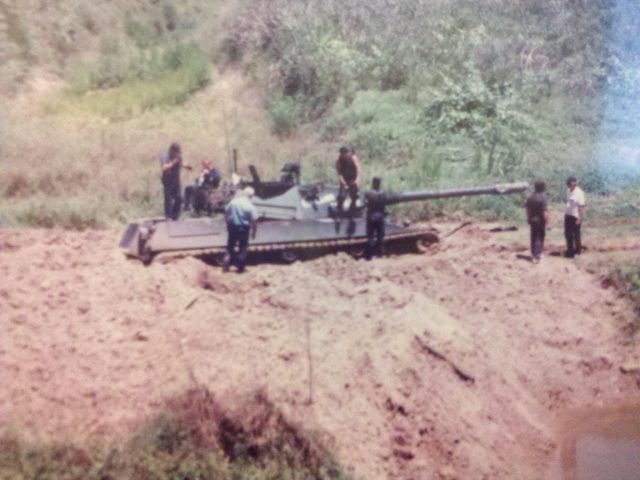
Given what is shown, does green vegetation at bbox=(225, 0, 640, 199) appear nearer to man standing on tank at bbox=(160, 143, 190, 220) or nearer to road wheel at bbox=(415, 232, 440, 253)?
road wheel at bbox=(415, 232, 440, 253)

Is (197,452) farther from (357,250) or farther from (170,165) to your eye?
(170,165)

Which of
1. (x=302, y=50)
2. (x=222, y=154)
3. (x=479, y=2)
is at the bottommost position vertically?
(x=222, y=154)

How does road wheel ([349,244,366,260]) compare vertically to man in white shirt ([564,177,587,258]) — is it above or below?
below

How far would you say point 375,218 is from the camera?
12.8 meters

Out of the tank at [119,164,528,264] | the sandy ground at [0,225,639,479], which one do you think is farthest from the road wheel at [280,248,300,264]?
the sandy ground at [0,225,639,479]

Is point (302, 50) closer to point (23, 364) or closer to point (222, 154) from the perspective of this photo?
point (222, 154)

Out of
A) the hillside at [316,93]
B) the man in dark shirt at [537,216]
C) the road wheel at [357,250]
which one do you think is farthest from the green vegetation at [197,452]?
the hillside at [316,93]

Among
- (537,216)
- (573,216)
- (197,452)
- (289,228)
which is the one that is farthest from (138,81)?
(197,452)

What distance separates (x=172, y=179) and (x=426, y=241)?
4.31 metres

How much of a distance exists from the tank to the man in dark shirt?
142 centimetres

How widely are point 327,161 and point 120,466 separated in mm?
12309

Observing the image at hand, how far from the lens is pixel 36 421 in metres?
7.64

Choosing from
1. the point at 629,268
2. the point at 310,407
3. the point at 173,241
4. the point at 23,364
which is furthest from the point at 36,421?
the point at 629,268

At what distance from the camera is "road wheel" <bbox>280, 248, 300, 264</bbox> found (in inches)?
508
